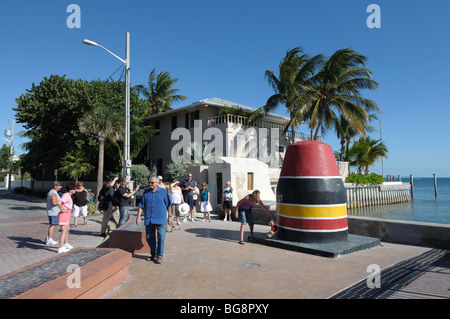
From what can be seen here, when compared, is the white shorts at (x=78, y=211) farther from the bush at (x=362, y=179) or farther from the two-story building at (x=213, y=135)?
the bush at (x=362, y=179)

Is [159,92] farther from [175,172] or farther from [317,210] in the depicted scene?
[317,210]

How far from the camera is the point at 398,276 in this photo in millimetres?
4938

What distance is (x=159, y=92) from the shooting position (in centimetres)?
3531

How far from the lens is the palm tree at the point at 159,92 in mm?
35031

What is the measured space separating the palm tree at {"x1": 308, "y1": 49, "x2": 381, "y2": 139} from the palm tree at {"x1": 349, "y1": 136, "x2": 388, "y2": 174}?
43.5 feet

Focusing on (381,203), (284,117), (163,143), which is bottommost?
(381,203)

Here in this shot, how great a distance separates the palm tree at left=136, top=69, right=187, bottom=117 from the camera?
35031mm

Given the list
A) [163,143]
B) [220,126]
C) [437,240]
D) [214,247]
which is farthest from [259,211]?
[163,143]

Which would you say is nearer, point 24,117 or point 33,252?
point 33,252

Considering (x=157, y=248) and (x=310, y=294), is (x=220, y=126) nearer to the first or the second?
(x=157, y=248)

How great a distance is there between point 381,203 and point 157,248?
110ft

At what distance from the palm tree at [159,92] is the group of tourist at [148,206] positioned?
24944 mm

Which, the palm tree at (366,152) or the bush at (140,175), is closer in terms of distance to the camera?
the bush at (140,175)

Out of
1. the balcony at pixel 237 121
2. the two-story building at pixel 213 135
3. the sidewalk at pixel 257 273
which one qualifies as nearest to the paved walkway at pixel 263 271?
the sidewalk at pixel 257 273
